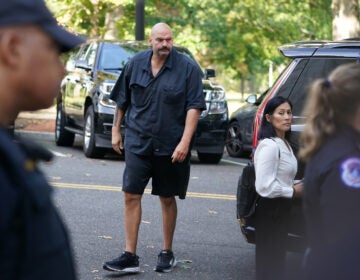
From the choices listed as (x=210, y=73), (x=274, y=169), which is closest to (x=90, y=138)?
(x=210, y=73)

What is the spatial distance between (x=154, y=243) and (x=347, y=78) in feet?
19.2

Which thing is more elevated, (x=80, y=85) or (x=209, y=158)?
(x=80, y=85)

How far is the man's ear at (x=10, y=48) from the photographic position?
2.05 metres

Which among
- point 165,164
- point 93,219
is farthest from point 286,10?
point 165,164

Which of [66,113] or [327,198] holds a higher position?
[327,198]

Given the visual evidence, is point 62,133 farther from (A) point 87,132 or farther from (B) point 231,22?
(B) point 231,22

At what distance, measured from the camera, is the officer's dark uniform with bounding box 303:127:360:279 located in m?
3.04

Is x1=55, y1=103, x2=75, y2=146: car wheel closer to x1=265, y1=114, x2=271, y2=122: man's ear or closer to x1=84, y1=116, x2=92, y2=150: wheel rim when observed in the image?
x1=84, y1=116, x2=92, y2=150: wheel rim

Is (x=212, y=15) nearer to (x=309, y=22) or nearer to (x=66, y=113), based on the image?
(x=309, y=22)

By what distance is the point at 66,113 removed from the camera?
17469 millimetres

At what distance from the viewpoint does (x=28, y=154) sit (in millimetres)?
2158

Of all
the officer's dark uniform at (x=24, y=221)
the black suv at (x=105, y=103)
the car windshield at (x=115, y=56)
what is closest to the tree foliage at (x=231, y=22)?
the black suv at (x=105, y=103)

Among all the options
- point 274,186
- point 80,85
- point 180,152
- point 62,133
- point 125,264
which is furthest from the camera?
point 62,133

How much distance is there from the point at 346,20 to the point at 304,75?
15.7 m
